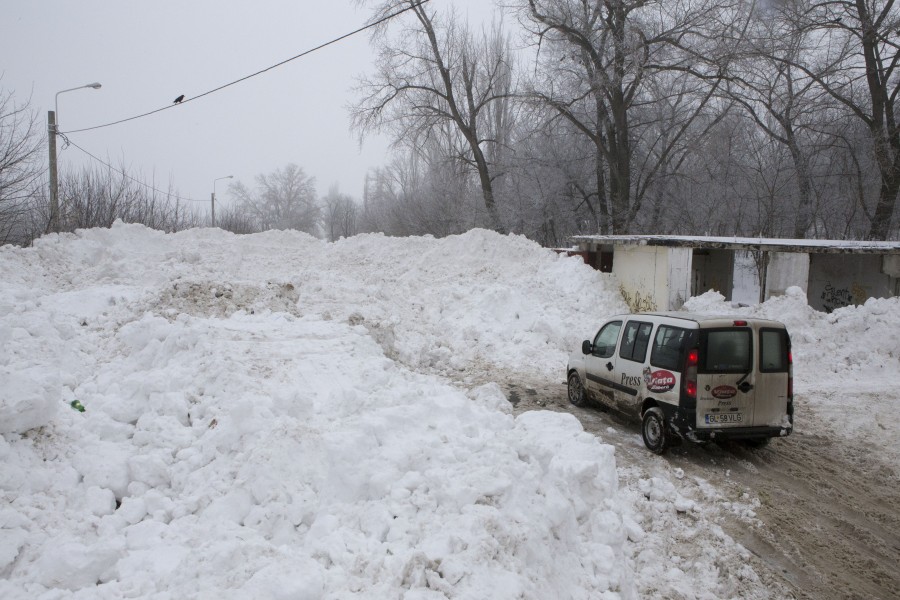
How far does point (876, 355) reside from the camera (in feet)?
38.2

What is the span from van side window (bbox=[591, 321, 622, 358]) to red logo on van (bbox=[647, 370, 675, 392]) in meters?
1.15

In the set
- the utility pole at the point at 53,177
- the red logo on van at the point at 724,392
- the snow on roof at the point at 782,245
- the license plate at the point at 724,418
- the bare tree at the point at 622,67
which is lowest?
the license plate at the point at 724,418

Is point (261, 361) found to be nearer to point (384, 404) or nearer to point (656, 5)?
point (384, 404)

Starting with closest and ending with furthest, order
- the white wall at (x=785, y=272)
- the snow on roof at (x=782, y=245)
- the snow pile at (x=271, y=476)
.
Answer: the snow pile at (x=271, y=476) < the snow on roof at (x=782, y=245) < the white wall at (x=785, y=272)

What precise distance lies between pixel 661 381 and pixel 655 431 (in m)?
0.68

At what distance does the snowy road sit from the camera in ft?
15.8

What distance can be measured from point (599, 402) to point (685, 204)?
21046 mm

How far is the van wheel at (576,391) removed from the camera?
9.52 meters

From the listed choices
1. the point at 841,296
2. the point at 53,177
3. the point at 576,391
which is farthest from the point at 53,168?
the point at 841,296

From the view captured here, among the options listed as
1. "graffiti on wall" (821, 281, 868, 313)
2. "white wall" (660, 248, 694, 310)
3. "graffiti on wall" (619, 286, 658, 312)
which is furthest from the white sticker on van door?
"graffiti on wall" (821, 281, 868, 313)

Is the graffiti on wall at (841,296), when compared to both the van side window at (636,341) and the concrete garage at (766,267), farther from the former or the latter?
the van side window at (636,341)

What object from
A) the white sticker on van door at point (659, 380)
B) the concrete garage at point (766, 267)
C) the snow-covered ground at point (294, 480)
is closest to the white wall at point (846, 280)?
the concrete garage at point (766, 267)

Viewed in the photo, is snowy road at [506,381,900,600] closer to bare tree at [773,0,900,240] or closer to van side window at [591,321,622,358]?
van side window at [591,321,622,358]

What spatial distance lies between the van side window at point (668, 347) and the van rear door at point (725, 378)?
0.25 m
